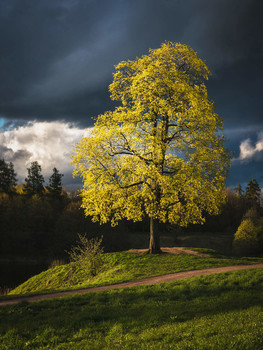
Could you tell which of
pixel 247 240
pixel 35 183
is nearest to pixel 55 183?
pixel 35 183

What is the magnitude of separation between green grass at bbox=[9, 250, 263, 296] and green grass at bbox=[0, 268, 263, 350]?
4625 millimetres

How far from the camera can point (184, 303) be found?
998 centimetres

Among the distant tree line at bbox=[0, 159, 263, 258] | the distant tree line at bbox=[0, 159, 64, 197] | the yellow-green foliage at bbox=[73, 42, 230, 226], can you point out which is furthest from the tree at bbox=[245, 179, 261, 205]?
the yellow-green foliage at bbox=[73, 42, 230, 226]

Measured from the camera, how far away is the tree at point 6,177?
213ft

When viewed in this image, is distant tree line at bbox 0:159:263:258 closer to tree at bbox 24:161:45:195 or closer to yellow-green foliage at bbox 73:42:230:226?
tree at bbox 24:161:45:195

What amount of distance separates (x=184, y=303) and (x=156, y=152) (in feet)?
39.9

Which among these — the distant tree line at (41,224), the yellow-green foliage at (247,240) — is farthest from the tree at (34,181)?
the yellow-green foliage at (247,240)

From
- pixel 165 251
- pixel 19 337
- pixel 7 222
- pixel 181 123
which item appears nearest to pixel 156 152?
pixel 181 123

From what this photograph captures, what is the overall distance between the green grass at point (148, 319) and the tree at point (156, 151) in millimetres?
8411

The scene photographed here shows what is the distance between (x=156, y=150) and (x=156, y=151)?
75 mm

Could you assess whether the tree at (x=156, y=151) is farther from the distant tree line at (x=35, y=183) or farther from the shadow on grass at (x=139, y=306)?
the distant tree line at (x=35, y=183)

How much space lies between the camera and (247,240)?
51812 millimetres

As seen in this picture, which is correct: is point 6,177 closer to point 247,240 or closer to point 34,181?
point 34,181

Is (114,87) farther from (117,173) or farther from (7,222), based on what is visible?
(7,222)
